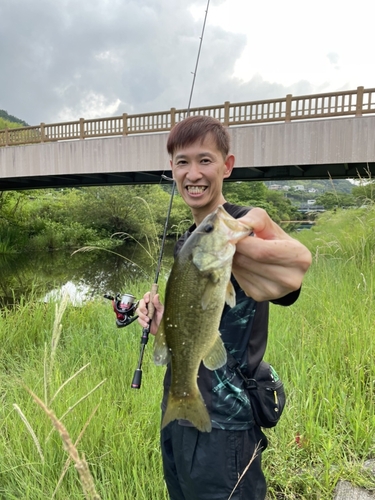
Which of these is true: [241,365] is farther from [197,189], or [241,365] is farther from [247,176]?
[247,176]

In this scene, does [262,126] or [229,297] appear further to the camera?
[262,126]

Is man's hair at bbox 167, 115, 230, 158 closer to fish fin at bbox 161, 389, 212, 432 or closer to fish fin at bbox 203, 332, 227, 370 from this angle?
fish fin at bbox 203, 332, 227, 370

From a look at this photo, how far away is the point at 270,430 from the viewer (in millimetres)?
2332

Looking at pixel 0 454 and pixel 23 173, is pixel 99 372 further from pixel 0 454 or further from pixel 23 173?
pixel 23 173

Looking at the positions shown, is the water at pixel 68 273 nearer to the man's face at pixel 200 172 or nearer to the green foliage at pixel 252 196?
the man's face at pixel 200 172

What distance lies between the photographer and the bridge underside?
1177 cm

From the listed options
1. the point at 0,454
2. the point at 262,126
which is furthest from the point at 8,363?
the point at 262,126

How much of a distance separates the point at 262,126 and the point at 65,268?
10787 mm

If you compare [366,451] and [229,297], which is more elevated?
[229,297]

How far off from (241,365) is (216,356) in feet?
0.74

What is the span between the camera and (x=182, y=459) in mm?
1520

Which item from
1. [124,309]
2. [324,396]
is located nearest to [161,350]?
[124,309]

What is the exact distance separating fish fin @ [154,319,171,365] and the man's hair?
872 millimetres

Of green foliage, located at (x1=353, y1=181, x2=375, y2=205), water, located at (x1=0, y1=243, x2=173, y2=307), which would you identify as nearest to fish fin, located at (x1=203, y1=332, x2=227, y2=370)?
green foliage, located at (x1=353, y1=181, x2=375, y2=205)
